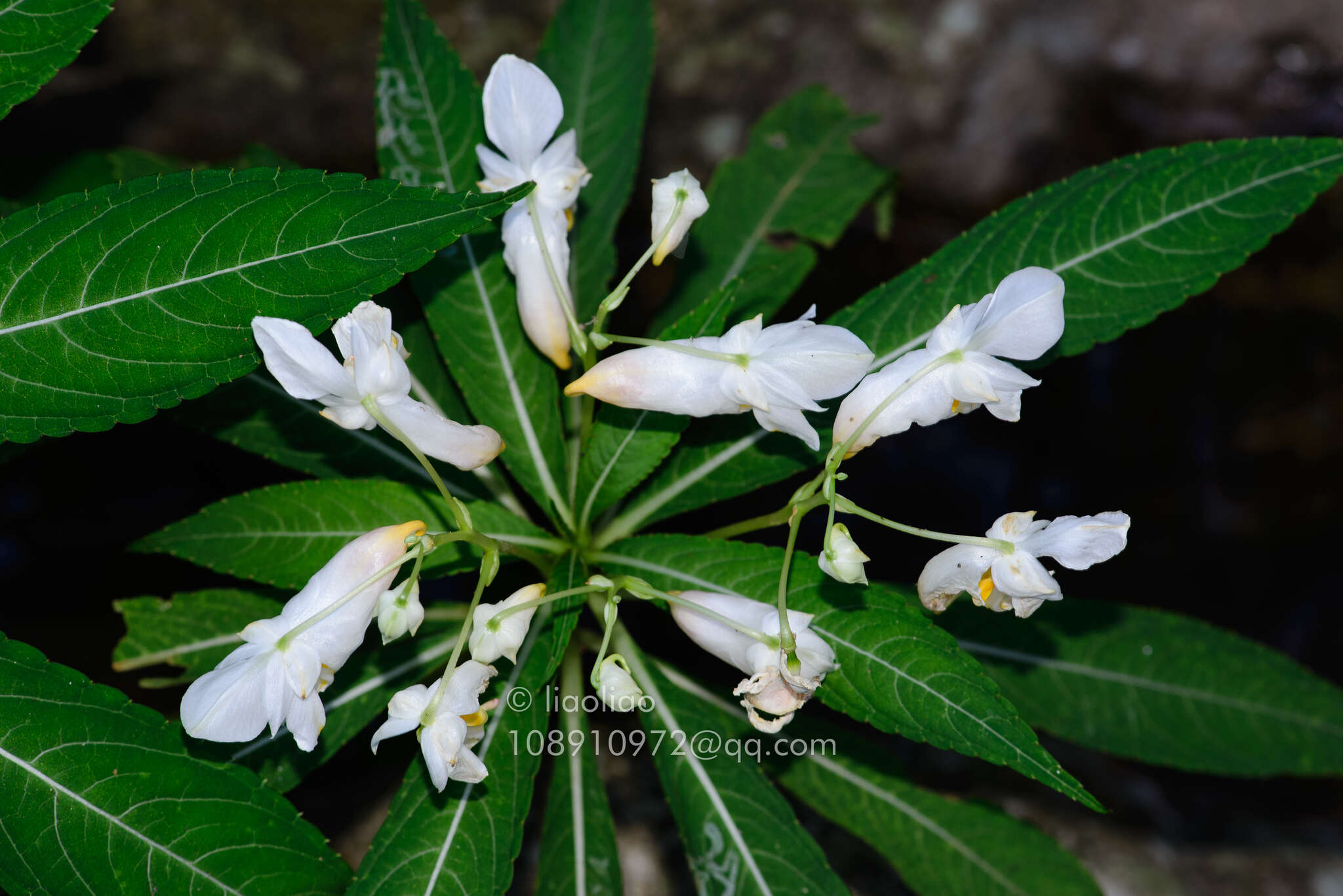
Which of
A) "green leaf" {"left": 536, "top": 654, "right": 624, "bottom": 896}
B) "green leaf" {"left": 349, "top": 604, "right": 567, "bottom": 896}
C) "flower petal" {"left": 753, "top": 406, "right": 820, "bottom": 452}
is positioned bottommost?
"green leaf" {"left": 536, "top": 654, "right": 624, "bottom": 896}

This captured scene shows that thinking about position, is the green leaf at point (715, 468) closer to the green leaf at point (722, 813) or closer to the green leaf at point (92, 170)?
the green leaf at point (722, 813)

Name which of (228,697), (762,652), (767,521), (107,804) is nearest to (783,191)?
(767,521)

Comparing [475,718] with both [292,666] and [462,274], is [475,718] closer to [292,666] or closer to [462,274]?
[292,666]

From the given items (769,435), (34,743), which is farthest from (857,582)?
(34,743)

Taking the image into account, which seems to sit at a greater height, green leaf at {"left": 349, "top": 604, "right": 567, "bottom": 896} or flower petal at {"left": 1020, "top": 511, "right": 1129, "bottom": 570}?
flower petal at {"left": 1020, "top": 511, "right": 1129, "bottom": 570}

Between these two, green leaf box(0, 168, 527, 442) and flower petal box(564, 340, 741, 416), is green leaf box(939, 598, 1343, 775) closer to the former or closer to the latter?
flower petal box(564, 340, 741, 416)

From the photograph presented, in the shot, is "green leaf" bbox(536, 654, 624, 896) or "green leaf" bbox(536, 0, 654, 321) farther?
"green leaf" bbox(536, 0, 654, 321)

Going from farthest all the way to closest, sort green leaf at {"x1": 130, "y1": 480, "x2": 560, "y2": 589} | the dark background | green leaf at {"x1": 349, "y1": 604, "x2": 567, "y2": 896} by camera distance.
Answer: the dark background
green leaf at {"x1": 130, "y1": 480, "x2": 560, "y2": 589}
green leaf at {"x1": 349, "y1": 604, "x2": 567, "y2": 896}

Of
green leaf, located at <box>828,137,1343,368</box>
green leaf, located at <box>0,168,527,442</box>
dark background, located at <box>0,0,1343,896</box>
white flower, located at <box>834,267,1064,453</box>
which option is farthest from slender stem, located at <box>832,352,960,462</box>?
dark background, located at <box>0,0,1343,896</box>
